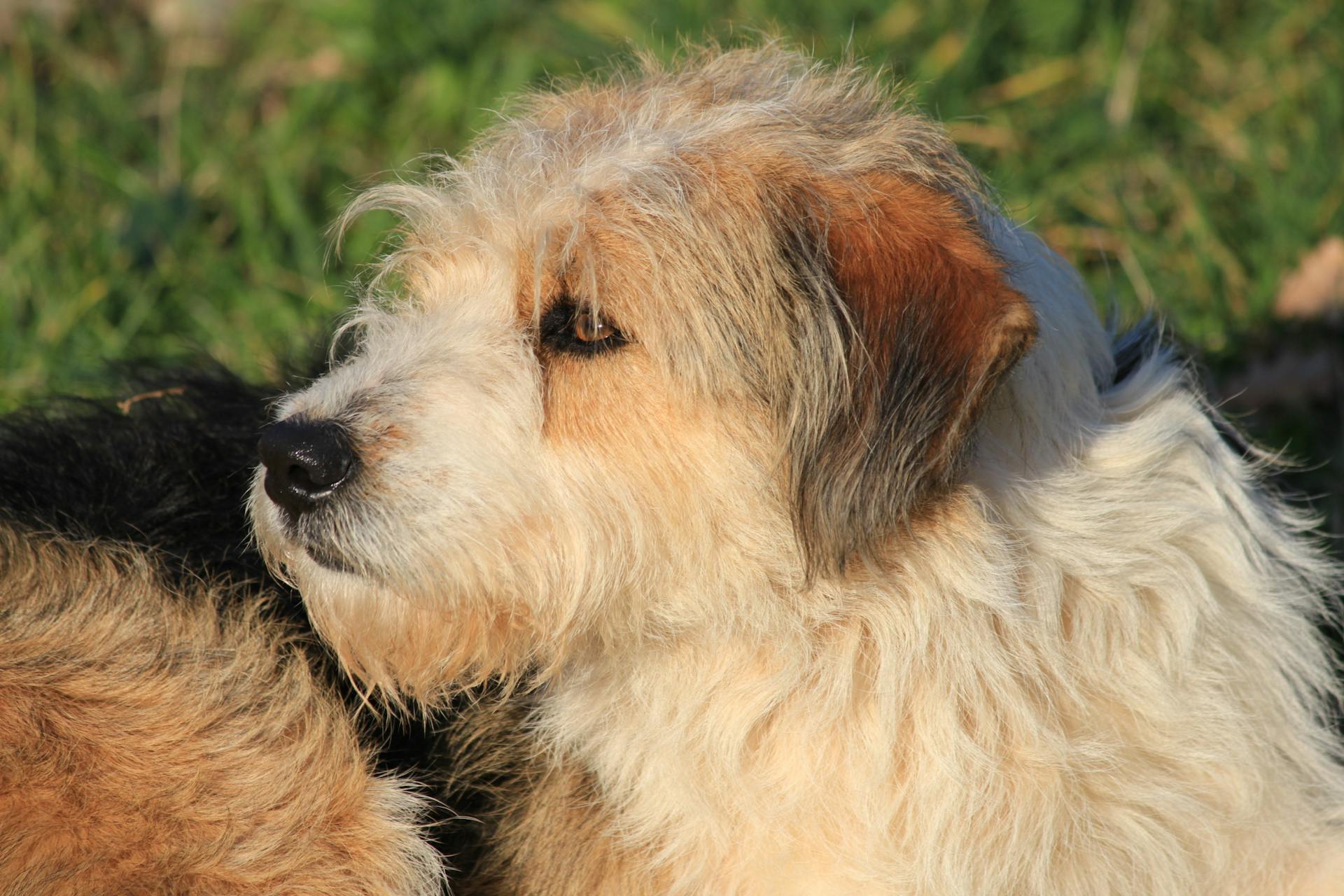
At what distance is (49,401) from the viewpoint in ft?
11.4

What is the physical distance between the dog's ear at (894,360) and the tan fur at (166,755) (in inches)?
41.7

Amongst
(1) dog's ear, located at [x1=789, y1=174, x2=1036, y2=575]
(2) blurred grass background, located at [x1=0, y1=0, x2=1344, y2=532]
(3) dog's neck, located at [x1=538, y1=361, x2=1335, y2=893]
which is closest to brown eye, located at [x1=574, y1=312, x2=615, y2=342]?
(1) dog's ear, located at [x1=789, y1=174, x2=1036, y2=575]

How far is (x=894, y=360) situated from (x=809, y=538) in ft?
1.09

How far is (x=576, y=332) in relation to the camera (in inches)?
95.6

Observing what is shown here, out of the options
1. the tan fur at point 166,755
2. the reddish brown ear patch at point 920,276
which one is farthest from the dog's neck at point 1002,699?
the tan fur at point 166,755

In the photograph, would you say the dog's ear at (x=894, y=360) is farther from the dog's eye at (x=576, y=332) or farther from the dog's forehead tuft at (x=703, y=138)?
the dog's eye at (x=576, y=332)

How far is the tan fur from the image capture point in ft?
8.00

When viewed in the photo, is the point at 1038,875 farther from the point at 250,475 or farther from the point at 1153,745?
the point at 250,475

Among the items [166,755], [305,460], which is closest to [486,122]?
[305,460]

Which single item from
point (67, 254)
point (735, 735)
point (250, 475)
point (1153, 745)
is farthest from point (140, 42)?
point (1153, 745)

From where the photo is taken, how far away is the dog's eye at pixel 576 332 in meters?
2.40

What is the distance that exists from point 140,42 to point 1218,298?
4720mm

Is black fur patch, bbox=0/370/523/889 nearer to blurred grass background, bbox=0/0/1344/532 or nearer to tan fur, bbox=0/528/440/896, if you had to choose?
tan fur, bbox=0/528/440/896

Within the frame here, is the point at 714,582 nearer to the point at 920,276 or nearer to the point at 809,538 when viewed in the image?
the point at 809,538
